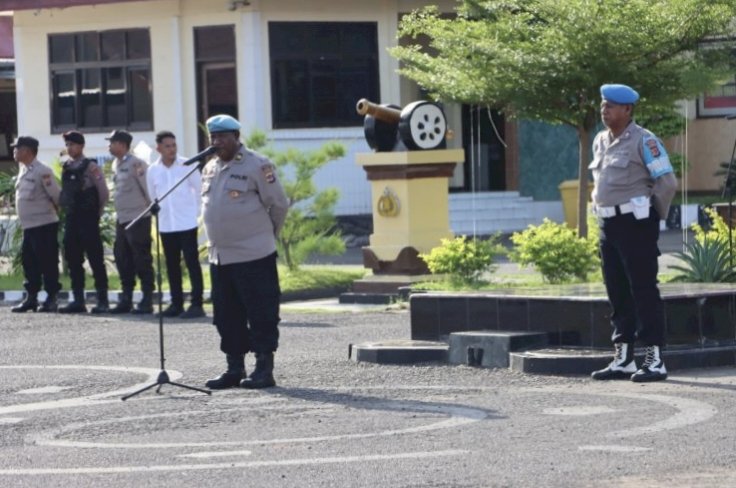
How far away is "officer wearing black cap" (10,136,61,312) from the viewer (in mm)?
18406

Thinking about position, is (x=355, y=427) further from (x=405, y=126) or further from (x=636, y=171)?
(x=405, y=126)

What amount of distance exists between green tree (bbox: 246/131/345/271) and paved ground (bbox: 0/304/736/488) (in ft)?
21.8

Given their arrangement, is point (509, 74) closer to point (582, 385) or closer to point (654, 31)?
point (654, 31)

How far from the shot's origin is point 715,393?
A: 10.6 meters

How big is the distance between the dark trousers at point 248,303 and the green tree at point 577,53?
22.1 ft

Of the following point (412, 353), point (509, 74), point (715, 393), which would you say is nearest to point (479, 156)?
point (509, 74)

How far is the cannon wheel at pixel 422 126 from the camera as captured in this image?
19.5 m

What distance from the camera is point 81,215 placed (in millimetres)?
18391

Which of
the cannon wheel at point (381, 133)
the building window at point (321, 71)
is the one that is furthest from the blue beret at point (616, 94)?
the building window at point (321, 71)

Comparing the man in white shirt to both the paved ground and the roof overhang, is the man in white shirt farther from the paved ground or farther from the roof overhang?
the roof overhang

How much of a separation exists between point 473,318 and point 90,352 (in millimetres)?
3478

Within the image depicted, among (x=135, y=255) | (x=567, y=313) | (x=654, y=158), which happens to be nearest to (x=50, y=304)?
(x=135, y=255)

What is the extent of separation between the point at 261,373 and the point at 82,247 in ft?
24.6

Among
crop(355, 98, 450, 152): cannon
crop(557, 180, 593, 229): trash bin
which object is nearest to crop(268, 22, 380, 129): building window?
crop(557, 180, 593, 229): trash bin
